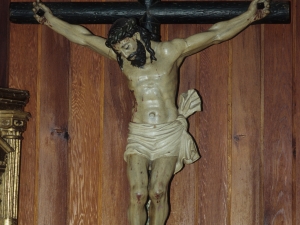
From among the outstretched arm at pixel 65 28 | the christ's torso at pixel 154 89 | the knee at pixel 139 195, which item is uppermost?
the outstretched arm at pixel 65 28

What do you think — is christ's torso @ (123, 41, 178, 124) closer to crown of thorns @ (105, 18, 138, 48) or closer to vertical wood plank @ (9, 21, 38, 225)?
crown of thorns @ (105, 18, 138, 48)

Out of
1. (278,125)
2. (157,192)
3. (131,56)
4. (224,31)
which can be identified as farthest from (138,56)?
(278,125)

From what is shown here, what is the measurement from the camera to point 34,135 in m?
2.25

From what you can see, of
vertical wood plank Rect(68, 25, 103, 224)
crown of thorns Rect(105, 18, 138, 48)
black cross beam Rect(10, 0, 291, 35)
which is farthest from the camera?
vertical wood plank Rect(68, 25, 103, 224)

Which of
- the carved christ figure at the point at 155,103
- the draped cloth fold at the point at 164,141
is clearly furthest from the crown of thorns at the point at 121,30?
the draped cloth fold at the point at 164,141

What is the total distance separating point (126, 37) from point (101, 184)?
45cm

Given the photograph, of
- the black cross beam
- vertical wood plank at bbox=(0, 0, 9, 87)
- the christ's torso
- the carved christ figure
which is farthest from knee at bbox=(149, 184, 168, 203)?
vertical wood plank at bbox=(0, 0, 9, 87)

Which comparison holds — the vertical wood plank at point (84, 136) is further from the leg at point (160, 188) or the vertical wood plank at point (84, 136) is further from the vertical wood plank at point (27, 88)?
the leg at point (160, 188)

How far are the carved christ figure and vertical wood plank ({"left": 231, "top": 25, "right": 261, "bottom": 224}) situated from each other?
14 centimetres

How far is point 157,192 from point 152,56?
349 millimetres

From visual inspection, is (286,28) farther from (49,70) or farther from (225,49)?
(49,70)

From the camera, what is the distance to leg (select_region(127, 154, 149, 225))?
6.58 feet

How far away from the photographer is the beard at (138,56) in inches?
79.4

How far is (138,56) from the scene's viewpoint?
202 cm
